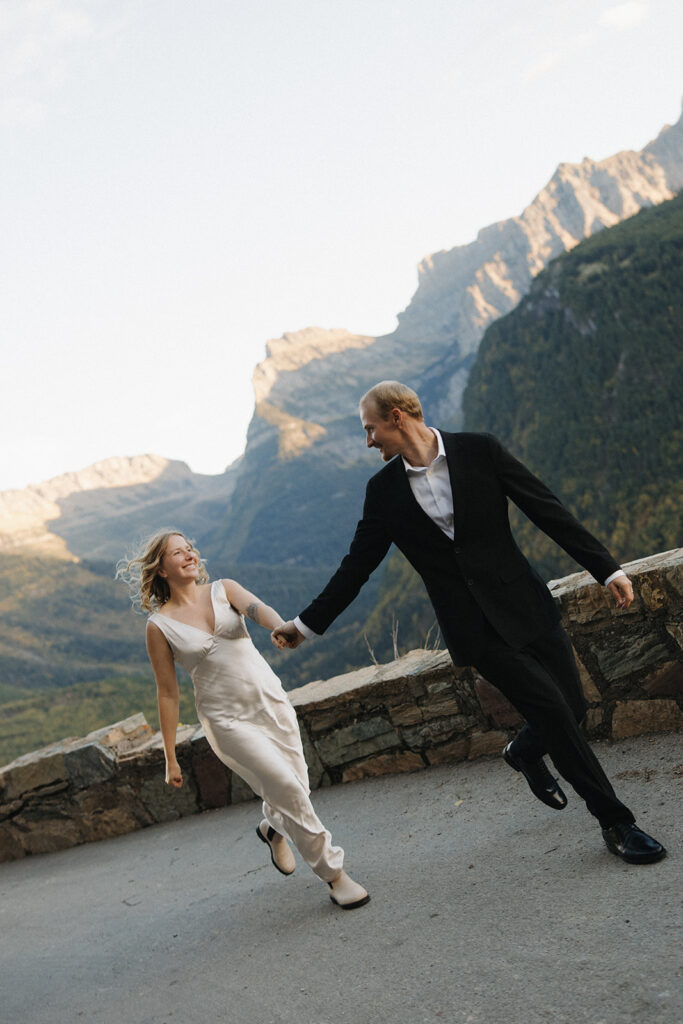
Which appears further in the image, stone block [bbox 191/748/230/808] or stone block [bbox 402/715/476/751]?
stone block [bbox 191/748/230/808]

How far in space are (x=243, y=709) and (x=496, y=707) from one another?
1740 mm

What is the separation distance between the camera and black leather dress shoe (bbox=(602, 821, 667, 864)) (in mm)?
2988

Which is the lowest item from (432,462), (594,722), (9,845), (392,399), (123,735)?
(9,845)

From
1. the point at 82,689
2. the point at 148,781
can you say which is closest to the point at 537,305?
the point at 82,689

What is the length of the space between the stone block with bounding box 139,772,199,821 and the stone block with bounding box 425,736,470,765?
6.34 ft

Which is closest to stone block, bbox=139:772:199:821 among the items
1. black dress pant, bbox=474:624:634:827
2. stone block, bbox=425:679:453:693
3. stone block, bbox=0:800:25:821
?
stone block, bbox=0:800:25:821

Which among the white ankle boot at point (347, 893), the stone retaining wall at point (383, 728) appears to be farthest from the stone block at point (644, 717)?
the white ankle boot at point (347, 893)

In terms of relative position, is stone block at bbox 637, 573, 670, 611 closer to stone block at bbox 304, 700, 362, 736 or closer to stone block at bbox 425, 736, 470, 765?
stone block at bbox 425, 736, 470, 765

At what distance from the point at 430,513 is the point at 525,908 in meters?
1.43

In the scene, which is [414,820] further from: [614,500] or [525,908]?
[614,500]

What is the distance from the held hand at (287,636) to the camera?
12.2 feet

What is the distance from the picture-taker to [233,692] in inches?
152

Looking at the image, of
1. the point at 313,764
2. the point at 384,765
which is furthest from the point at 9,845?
the point at 384,765

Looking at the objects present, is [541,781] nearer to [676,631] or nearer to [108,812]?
[676,631]
